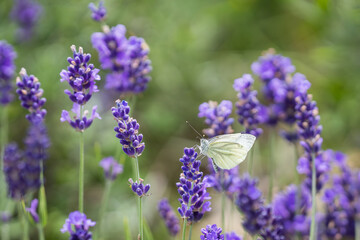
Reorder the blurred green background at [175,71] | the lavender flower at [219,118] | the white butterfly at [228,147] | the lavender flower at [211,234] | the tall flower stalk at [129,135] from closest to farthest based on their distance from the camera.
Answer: the lavender flower at [211,234] < the tall flower stalk at [129,135] < the white butterfly at [228,147] < the lavender flower at [219,118] < the blurred green background at [175,71]

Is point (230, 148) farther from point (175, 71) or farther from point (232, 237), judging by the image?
point (175, 71)

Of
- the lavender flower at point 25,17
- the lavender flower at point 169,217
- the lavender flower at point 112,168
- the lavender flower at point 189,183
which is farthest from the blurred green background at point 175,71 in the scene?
the lavender flower at point 189,183

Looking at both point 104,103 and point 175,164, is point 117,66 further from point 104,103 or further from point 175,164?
point 175,164

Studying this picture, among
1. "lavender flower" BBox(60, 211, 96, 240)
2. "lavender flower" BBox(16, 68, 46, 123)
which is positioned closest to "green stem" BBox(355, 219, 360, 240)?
"lavender flower" BBox(60, 211, 96, 240)

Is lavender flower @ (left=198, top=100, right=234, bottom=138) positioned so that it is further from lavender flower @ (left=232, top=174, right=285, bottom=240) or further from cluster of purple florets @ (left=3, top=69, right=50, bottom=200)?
cluster of purple florets @ (left=3, top=69, right=50, bottom=200)

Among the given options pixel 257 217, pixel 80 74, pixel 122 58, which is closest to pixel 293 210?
pixel 257 217

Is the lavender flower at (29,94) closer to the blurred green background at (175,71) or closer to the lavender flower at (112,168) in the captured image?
the lavender flower at (112,168)
